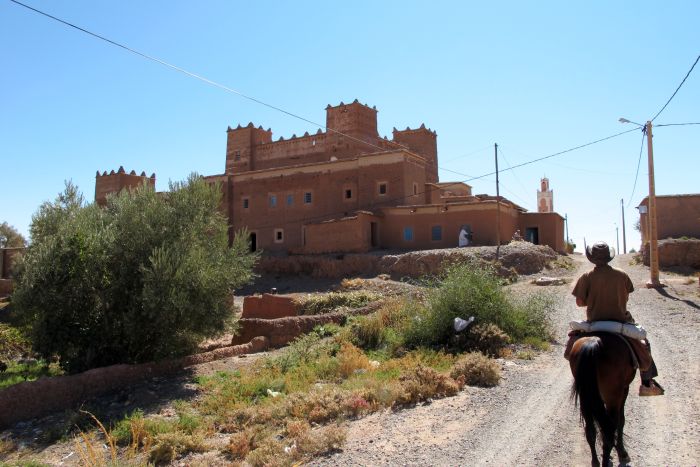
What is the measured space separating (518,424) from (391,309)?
801cm

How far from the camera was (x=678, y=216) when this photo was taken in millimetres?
28781

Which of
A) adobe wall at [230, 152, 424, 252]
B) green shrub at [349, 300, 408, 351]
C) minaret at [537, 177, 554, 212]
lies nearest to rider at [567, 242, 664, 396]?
green shrub at [349, 300, 408, 351]

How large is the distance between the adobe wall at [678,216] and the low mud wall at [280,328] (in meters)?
20.3

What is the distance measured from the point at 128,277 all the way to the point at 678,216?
26660 millimetres

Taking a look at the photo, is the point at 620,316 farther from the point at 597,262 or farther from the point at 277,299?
the point at 277,299

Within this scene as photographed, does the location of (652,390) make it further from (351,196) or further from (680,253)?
(351,196)

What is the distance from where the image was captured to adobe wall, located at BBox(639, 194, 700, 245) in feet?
93.2

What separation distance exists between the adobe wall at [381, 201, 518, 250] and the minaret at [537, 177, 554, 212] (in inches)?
906

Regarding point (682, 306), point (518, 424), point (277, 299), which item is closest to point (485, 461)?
point (518, 424)

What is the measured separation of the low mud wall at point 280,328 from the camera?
16281 mm

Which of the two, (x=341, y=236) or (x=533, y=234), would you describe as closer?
(x=341, y=236)

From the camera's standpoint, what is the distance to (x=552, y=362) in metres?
10.5

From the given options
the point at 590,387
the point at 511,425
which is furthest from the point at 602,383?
the point at 511,425

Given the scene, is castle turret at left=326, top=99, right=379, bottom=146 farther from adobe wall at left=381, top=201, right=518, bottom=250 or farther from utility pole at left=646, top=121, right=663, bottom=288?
utility pole at left=646, top=121, right=663, bottom=288
